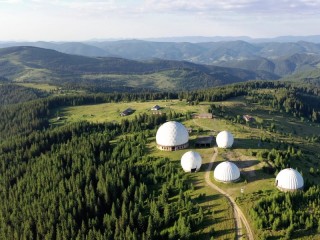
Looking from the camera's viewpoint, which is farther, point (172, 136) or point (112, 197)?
point (172, 136)

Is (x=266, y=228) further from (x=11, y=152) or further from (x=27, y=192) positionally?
(x=11, y=152)

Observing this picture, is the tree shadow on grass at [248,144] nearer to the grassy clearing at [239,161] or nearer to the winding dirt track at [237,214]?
the grassy clearing at [239,161]

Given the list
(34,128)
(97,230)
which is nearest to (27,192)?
(97,230)

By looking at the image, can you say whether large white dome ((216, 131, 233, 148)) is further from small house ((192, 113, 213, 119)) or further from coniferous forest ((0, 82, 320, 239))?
small house ((192, 113, 213, 119))

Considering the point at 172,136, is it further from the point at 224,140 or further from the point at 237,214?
A: the point at 237,214

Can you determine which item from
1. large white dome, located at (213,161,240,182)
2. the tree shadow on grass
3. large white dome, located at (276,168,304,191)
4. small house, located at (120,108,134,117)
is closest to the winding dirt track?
large white dome, located at (213,161,240,182)

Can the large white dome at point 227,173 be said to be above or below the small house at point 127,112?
above

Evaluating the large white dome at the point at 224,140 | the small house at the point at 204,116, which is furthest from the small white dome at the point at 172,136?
the small house at the point at 204,116

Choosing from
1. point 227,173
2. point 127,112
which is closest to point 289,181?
point 227,173
